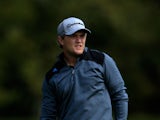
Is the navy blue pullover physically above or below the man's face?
below

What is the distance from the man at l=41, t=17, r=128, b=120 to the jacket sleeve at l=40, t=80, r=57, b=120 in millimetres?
20

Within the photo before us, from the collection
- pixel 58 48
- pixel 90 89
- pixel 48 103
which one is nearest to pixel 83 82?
pixel 90 89

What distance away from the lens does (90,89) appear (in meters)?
7.15

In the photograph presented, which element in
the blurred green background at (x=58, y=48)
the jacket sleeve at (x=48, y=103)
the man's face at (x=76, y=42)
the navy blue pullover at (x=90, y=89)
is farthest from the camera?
the blurred green background at (x=58, y=48)

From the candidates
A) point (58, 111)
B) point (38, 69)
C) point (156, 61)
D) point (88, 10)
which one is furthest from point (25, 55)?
point (58, 111)

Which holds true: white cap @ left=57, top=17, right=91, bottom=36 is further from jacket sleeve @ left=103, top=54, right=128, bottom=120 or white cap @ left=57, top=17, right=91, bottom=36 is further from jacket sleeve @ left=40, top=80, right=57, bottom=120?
jacket sleeve @ left=40, top=80, right=57, bottom=120

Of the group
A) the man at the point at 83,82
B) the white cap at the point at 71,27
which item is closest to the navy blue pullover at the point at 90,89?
the man at the point at 83,82

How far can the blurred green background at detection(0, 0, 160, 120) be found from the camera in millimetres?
28562

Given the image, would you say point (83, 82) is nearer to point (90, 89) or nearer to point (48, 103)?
point (90, 89)

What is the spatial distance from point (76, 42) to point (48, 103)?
631mm

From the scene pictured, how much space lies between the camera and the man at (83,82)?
7.15 m

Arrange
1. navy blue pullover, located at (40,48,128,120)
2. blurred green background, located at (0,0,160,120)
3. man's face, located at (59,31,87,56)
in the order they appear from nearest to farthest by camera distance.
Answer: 1. navy blue pullover, located at (40,48,128,120)
2. man's face, located at (59,31,87,56)
3. blurred green background, located at (0,0,160,120)

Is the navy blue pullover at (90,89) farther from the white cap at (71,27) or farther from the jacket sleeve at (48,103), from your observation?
the white cap at (71,27)

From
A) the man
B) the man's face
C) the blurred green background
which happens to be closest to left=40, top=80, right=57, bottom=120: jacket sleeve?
the man
